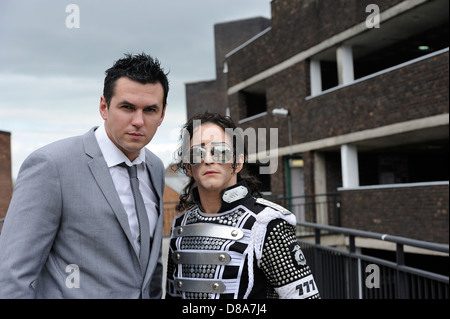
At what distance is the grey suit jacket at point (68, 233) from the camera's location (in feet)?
6.92

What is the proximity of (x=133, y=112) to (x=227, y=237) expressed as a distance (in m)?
0.89

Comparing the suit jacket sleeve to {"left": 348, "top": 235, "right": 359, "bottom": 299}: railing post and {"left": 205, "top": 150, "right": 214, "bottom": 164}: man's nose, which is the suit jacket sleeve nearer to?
{"left": 205, "top": 150, "right": 214, "bottom": 164}: man's nose

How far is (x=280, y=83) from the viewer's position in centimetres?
1909

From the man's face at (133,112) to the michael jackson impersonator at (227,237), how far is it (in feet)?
1.32

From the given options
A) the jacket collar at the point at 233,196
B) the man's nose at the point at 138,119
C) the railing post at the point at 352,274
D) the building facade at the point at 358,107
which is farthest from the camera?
the building facade at the point at 358,107

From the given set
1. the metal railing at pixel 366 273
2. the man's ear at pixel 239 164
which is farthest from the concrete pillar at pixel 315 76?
the man's ear at pixel 239 164

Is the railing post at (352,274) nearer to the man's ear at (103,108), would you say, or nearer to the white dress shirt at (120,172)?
the white dress shirt at (120,172)

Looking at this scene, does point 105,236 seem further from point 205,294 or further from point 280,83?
point 280,83

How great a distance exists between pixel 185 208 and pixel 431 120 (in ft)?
36.4

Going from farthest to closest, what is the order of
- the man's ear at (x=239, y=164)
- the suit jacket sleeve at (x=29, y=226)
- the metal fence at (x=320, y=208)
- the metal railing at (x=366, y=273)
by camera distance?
the metal fence at (x=320, y=208), the metal railing at (x=366, y=273), the man's ear at (x=239, y=164), the suit jacket sleeve at (x=29, y=226)

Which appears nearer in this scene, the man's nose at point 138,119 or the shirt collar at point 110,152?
the man's nose at point 138,119

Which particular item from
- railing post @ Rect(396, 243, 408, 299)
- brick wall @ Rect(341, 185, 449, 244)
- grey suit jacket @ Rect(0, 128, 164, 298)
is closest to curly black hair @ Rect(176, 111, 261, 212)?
grey suit jacket @ Rect(0, 128, 164, 298)

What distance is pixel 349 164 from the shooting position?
51.7ft

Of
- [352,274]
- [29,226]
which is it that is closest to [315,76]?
[352,274]
